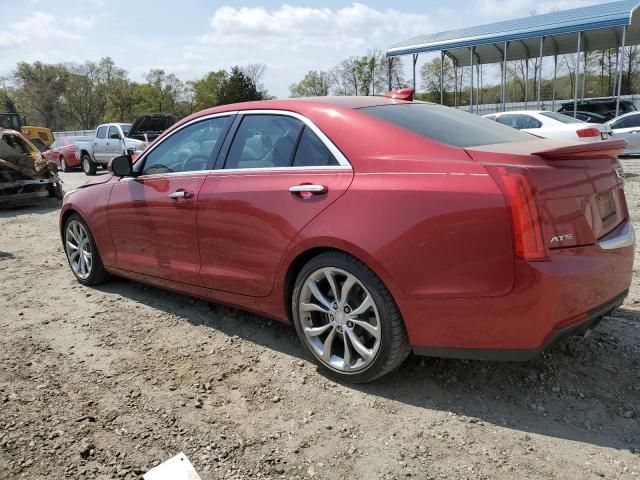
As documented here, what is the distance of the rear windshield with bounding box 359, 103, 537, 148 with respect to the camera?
9.91 feet

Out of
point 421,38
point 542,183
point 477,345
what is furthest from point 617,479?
point 421,38

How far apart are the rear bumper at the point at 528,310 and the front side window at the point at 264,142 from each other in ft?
4.15

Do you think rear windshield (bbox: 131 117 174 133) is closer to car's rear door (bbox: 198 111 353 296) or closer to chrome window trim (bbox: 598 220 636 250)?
car's rear door (bbox: 198 111 353 296)

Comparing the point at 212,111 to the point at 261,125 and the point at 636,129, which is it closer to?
the point at 261,125

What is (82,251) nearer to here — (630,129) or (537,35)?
(630,129)

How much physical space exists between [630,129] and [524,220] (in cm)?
1443

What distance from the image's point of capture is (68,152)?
827 inches

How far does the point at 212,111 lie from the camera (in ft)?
13.3

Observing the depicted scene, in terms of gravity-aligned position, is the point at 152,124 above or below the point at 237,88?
below

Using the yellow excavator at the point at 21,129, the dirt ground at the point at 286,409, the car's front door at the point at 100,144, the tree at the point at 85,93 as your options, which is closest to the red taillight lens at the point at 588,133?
the dirt ground at the point at 286,409

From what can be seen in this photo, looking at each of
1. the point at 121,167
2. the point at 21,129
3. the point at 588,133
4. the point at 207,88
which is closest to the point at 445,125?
the point at 121,167

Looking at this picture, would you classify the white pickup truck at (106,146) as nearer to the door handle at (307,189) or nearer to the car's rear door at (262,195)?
the car's rear door at (262,195)

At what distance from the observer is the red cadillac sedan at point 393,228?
98.9 inches

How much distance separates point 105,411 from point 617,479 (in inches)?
97.3
